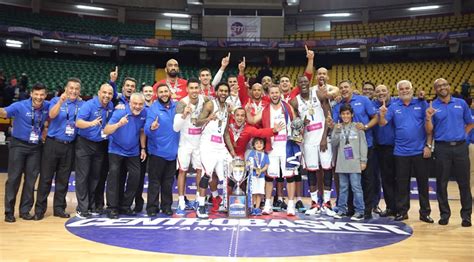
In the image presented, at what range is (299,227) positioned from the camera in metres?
5.08

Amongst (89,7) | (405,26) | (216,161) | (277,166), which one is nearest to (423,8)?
(405,26)

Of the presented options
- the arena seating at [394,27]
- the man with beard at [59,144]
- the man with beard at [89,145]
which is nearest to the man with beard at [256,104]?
the man with beard at [89,145]

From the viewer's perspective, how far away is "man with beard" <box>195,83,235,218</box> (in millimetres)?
5734

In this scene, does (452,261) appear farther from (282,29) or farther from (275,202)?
(282,29)

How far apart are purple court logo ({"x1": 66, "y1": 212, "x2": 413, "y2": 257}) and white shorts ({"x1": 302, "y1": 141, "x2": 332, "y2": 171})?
0.75 m

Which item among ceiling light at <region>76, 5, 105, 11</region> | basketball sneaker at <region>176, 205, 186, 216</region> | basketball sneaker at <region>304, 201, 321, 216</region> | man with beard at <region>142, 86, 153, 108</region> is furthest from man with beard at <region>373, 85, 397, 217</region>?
ceiling light at <region>76, 5, 105, 11</region>

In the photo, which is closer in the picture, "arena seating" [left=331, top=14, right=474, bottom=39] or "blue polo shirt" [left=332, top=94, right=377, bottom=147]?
"blue polo shirt" [left=332, top=94, right=377, bottom=147]

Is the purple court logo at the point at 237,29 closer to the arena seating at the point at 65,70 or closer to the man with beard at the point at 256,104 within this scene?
the arena seating at the point at 65,70

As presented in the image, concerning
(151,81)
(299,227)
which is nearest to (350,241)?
(299,227)

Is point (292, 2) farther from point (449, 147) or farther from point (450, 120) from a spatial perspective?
point (449, 147)

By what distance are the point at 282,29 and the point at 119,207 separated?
72.9 ft

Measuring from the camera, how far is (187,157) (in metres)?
5.87

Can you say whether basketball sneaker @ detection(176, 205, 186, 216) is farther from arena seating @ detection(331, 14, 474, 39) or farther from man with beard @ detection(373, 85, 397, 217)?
arena seating @ detection(331, 14, 474, 39)

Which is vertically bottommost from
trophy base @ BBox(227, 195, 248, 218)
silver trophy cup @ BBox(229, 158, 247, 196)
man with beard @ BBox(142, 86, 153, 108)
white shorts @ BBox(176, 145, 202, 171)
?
trophy base @ BBox(227, 195, 248, 218)
